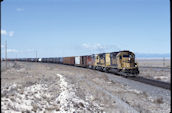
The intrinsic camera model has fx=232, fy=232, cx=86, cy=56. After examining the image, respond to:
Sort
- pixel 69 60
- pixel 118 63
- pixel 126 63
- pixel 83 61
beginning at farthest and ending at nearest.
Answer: pixel 69 60, pixel 83 61, pixel 118 63, pixel 126 63

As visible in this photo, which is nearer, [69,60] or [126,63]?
[126,63]

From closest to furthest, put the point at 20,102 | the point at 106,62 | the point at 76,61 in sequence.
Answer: the point at 20,102 → the point at 106,62 → the point at 76,61

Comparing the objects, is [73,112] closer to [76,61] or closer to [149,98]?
[149,98]

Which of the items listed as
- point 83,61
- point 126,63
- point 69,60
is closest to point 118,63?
point 126,63

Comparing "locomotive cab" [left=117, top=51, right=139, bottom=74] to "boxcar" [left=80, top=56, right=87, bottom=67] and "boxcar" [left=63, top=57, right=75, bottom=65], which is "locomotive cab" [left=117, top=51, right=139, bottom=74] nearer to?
"boxcar" [left=80, top=56, right=87, bottom=67]

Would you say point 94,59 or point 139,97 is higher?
point 94,59

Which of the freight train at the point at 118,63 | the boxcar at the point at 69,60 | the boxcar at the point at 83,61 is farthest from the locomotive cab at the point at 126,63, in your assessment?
the boxcar at the point at 69,60

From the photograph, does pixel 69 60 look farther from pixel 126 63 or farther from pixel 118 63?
pixel 126 63

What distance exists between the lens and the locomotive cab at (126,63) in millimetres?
30156

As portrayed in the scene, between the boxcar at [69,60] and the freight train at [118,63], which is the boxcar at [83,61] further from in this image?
the boxcar at [69,60]

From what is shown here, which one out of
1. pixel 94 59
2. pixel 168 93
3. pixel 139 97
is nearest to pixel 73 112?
pixel 139 97

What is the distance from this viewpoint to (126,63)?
3030 centimetres

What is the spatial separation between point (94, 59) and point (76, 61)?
18805 mm

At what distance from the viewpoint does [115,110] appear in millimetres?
12031
